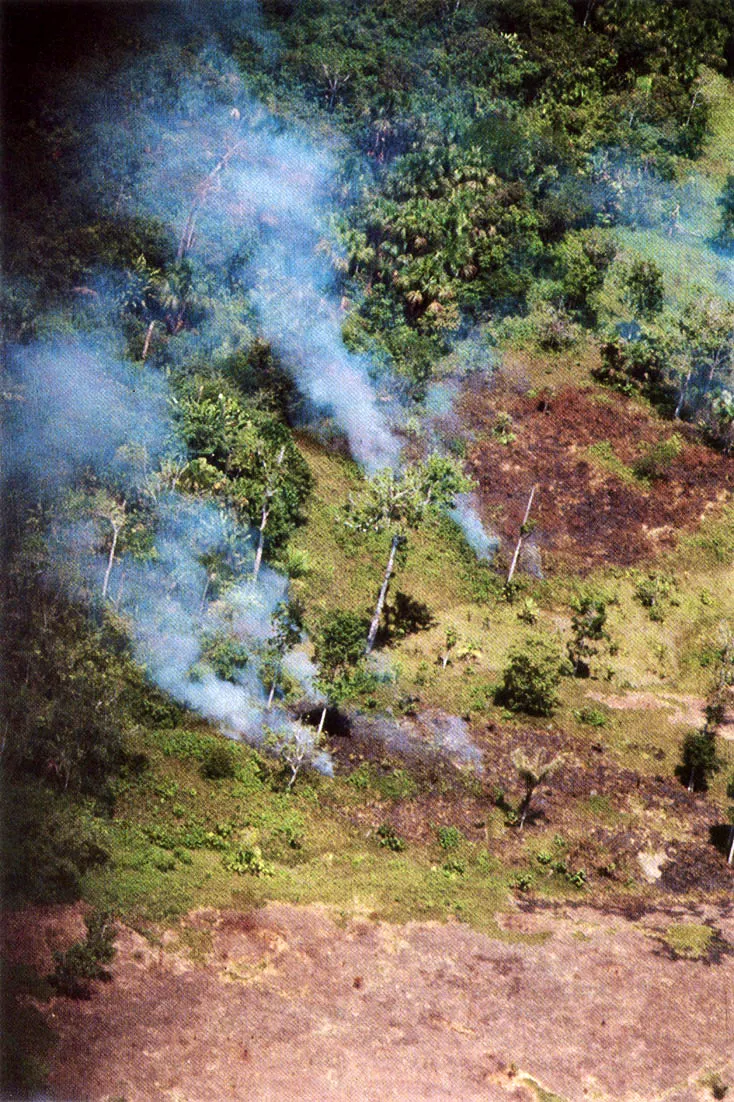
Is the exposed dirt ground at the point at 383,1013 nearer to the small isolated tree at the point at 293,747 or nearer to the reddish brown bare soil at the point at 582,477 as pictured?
the small isolated tree at the point at 293,747

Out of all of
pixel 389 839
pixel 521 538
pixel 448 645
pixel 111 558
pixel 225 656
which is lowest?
pixel 389 839

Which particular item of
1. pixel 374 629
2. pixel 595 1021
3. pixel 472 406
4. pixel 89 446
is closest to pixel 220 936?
pixel 595 1021

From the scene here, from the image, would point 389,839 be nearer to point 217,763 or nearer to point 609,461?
point 217,763

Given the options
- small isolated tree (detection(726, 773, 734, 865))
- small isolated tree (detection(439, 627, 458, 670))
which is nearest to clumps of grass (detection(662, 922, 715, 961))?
small isolated tree (detection(726, 773, 734, 865))

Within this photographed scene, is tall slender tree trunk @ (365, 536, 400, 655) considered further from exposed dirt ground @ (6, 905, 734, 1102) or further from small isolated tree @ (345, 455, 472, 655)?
exposed dirt ground @ (6, 905, 734, 1102)

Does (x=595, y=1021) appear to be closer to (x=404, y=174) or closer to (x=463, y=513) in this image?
(x=463, y=513)

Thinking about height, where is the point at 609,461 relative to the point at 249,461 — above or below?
above

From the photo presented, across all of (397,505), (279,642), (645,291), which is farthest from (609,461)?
(279,642)
